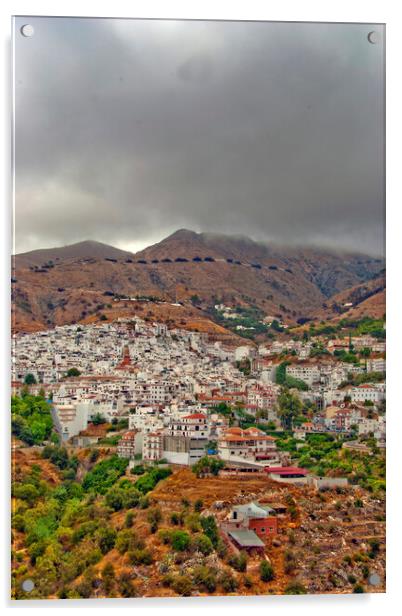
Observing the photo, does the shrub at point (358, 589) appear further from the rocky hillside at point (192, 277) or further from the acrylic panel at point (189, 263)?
the rocky hillside at point (192, 277)

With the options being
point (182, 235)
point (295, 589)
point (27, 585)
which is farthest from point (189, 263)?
point (27, 585)

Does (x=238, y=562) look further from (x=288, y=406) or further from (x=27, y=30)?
(x=27, y=30)

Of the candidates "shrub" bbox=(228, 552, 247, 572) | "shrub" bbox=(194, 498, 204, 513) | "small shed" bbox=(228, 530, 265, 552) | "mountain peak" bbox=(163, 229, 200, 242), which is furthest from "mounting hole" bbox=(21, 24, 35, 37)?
"shrub" bbox=(228, 552, 247, 572)

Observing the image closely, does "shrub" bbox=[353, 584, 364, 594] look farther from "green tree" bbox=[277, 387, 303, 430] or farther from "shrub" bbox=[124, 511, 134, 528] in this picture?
"shrub" bbox=[124, 511, 134, 528]

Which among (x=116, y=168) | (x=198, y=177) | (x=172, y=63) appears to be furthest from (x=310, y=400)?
(x=172, y=63)

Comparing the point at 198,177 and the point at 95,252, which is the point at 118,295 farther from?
the point at 198,177

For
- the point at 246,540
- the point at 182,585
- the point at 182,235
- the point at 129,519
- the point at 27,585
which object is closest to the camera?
the point at 27,585
